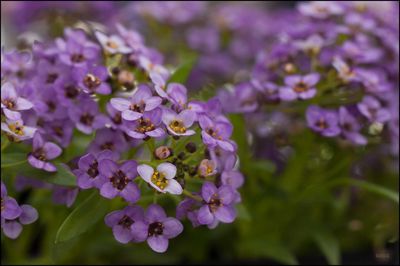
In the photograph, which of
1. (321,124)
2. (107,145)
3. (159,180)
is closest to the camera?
(159,180)

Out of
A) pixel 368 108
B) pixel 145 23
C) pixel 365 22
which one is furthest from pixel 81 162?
pixel 145 23

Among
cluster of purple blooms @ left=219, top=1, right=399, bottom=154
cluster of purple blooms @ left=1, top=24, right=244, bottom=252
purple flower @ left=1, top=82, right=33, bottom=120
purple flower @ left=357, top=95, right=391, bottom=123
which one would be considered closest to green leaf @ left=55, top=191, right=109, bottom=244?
cluster of purple blooms @ left=1, top=24, right=244, bottom=252

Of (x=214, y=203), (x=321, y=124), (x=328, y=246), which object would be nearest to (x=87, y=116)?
(x=214, y=203)

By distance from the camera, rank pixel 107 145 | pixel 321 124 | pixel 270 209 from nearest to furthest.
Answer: pixel 107 145 → pixel 321 124 → pixel 270 209

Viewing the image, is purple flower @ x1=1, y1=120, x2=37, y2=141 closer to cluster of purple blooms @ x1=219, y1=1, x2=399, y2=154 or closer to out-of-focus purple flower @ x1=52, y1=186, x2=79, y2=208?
out-of-focus purple flower @ x1=52, y1=186, x2=79, y2=208

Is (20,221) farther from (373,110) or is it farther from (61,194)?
(373,110)

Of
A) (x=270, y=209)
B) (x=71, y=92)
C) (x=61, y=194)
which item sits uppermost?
(x=71, y=92)
